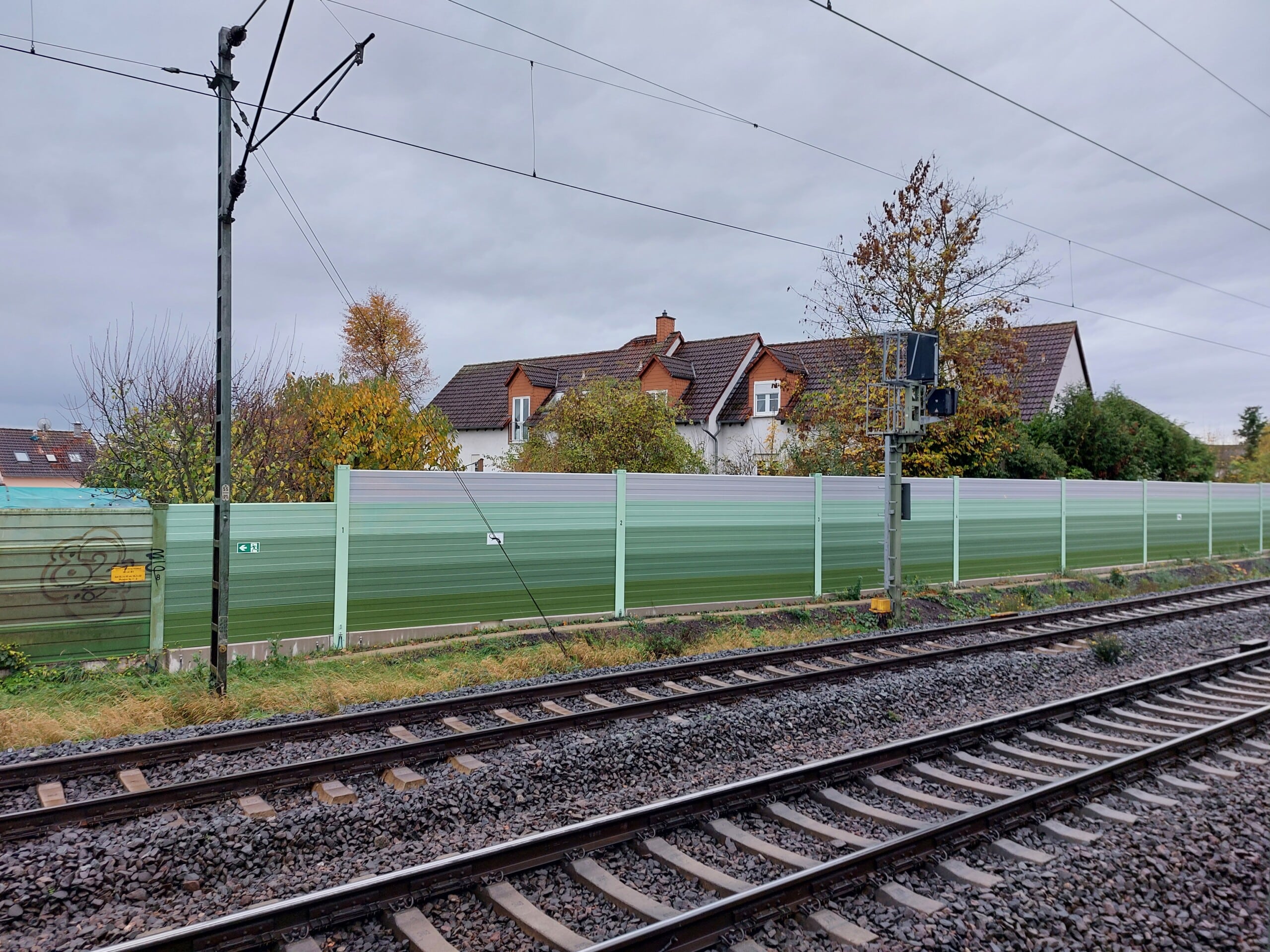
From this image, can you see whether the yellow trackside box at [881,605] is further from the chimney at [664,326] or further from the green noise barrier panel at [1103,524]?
the chimney at [664,326]

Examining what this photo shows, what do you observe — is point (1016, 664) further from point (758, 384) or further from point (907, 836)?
point (758, 384)

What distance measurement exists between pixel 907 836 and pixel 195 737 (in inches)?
231

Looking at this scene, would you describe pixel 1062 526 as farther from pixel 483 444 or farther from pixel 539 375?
pixel 483 444

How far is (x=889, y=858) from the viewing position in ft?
17.1

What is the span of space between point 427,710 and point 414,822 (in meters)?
2.59

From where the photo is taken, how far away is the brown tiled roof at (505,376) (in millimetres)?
39656

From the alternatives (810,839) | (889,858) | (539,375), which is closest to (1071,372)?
(539,375)

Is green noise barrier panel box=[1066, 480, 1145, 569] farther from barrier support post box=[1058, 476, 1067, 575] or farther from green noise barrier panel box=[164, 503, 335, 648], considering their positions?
green noise barrier panel box=[164, 503, 335, 648]

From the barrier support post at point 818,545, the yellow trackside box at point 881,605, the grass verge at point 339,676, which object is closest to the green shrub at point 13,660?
the grass verge at point 339,676

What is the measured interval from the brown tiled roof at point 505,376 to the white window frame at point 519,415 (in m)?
0.81

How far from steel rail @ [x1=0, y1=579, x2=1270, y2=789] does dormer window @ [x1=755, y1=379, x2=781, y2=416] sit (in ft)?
68.4

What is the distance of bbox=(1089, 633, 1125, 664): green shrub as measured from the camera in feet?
39.1

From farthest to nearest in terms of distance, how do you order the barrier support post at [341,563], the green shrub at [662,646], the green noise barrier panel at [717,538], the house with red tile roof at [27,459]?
the house with red tile roof at [27,459], the green noise barrier panel at [717,538], the green shrub at [662,646], the barrier support post at [341,563]

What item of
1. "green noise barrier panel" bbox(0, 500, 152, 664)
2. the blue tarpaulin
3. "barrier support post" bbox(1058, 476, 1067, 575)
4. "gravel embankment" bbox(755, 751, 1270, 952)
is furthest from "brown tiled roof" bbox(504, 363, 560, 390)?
"gravel embankment" bbox(755, 751, 1270, 952)
